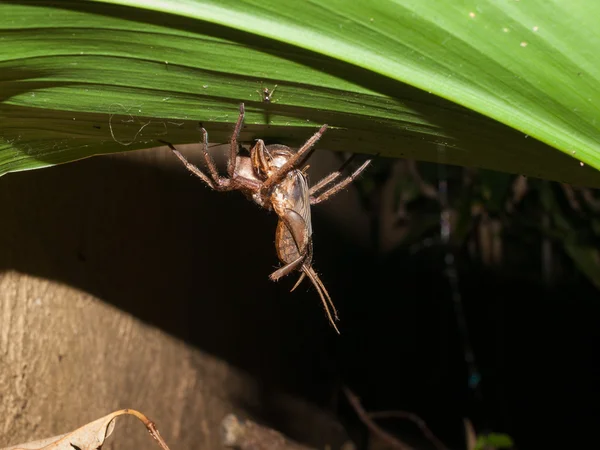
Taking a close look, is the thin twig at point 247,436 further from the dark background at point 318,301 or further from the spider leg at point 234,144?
the spider leg at point 234,144

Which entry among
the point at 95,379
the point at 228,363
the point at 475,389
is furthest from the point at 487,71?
the point at 475,389

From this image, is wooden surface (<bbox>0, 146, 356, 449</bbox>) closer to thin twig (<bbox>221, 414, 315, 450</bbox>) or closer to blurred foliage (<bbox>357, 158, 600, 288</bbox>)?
thin twig (<bbox>221, 414, 315, 450</bbox>)

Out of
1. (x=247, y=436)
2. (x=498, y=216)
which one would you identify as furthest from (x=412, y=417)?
(x=498, y=216)

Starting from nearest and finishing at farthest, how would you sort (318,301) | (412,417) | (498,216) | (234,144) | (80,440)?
(80,440), (234,144), (412,417), (498,216), (318,301)

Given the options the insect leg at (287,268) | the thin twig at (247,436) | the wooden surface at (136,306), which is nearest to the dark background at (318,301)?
the wooden surface at (136,306)

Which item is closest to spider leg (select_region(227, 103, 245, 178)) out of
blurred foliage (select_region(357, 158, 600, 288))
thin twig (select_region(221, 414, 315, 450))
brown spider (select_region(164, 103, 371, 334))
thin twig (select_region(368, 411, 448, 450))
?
brown spider (select_region(164, 103, 371, 334))

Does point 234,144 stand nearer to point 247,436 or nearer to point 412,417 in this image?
point 247,436
